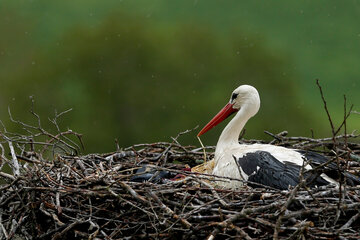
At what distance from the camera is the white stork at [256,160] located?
14.1 ft

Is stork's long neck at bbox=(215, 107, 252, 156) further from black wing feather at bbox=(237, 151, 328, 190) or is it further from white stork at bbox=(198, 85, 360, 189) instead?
black wing feather at bbox=(237, 151, 328, 190)

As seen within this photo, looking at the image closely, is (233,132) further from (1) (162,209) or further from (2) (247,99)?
(1) (162,209)

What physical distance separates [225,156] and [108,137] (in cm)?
1515

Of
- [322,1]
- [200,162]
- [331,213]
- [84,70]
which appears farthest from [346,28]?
[331,213]

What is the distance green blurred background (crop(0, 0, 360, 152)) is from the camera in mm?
20906

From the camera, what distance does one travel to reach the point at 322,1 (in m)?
29.7

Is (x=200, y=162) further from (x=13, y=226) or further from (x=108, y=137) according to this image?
(x=108, y=137)

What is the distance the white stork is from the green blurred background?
1262 cm

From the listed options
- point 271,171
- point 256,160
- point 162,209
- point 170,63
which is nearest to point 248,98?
point 256,160

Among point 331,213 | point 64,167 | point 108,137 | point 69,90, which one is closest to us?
point 331,213

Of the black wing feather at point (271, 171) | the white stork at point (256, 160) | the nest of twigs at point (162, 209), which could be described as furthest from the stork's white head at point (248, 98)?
the nest of twigs at point (162, 209)

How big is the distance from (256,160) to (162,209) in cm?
111

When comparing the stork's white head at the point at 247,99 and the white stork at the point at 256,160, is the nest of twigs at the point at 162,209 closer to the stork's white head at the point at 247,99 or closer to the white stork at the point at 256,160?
the white stork at the point at 256,160

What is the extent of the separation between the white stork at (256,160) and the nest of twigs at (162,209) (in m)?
0.22
